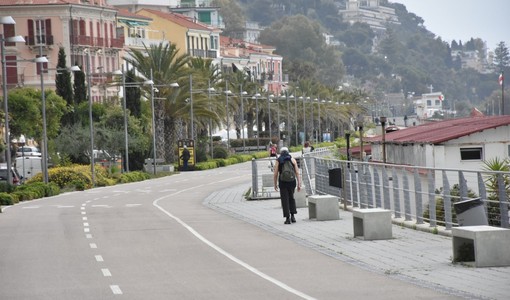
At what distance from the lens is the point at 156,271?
2055 centimetres

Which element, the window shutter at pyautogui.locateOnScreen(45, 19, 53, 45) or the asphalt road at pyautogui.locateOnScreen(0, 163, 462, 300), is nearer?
the asphalt road at pyautogui.locateOnScreen(0, 163, 462, 300)

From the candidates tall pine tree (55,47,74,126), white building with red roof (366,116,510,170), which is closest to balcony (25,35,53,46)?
tall pine tree (55,47,74,126)

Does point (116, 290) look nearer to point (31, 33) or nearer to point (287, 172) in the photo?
point (287, 172)

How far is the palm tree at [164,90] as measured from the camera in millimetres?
91375

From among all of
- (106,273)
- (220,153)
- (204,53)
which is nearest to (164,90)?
(220,153)

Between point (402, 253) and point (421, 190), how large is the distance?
18.2 feet

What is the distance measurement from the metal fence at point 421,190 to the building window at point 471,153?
1613cm

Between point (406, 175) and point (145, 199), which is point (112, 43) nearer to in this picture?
point (145, 199)

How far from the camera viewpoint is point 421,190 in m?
27.5

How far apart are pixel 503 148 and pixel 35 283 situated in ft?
127

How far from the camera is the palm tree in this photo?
9138cm

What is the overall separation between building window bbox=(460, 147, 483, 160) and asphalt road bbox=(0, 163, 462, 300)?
20342mm

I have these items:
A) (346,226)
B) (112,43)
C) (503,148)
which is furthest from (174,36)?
(346,226)

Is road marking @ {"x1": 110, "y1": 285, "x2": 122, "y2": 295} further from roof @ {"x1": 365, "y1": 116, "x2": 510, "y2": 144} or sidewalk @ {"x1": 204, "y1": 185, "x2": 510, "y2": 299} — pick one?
roof @ {"x1": 365, "y1": 116, "x2": 510, "y2": 144}
